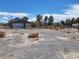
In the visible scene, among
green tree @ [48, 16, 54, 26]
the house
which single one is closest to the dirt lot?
the house

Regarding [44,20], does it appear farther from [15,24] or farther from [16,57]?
[16,57]

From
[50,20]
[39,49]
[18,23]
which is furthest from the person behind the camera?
[50,20]

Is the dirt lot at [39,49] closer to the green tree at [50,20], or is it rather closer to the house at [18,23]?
the house at [18,23]

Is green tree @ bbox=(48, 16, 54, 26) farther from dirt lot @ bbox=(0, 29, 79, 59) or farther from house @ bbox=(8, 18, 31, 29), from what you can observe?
dirt lot @ bbox=(0, 29, 79, 59)

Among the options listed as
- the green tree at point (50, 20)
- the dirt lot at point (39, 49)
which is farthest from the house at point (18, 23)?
the dirt lot at point (39, 49)

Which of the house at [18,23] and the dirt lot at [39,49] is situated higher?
the dirt lot at [39,49]

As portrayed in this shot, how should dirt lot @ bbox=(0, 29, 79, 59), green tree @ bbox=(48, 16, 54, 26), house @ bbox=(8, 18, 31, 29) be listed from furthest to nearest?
green tree @ bbox=(48, 16, 54, 26) < house @ bbox=(8, 18, 31, 29) < dirt lot @ bbox=(0, 29, 79, 59)

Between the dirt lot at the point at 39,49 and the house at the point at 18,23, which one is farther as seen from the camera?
the house at the point at 18,23

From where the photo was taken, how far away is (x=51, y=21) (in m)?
161

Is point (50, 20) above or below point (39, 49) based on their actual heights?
below

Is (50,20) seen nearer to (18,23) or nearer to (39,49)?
(18,23)

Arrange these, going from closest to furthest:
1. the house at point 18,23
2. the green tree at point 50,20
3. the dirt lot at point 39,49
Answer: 1. the dirt lot at point 39,49
2. the house at point 18,23
3. the green tree at point 50,20

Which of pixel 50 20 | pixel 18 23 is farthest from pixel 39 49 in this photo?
pixel 50 20

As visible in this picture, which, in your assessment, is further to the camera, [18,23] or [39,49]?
[18,23]
